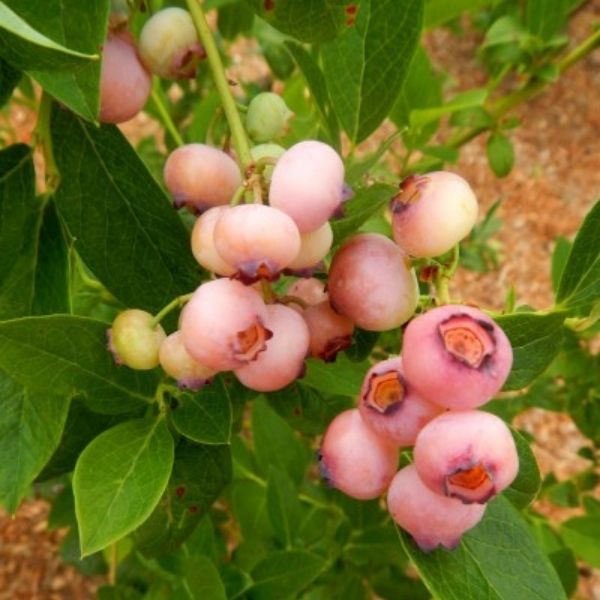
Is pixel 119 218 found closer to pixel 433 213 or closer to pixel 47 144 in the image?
pixel 47 144

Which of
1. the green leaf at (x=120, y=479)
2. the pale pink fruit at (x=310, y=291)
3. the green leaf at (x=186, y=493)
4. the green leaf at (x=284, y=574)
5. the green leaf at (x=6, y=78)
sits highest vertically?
the green leaf at (x=6, y=78)

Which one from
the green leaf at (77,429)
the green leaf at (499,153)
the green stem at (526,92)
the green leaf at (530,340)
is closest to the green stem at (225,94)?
the green leaf at (530,340)

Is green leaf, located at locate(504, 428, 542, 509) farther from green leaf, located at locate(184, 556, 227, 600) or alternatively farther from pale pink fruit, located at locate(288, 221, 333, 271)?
green leaf, located at locate(184, 556, 227, 600)

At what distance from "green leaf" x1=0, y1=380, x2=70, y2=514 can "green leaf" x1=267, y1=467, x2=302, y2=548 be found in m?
0.45

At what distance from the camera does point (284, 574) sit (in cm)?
100

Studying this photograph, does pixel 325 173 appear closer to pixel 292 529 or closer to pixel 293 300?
pixel 293 300

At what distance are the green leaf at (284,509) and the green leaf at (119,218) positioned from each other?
1.52 ft

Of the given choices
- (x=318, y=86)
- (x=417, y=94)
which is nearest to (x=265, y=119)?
(x=318, y=86)

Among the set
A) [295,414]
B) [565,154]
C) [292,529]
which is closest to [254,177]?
[295,414]

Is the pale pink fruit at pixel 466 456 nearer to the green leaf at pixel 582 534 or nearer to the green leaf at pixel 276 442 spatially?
the green leaf at pixel 276 442

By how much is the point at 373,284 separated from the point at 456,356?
8 cm

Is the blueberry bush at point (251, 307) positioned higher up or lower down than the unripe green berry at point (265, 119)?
lower down

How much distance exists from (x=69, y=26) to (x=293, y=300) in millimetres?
200

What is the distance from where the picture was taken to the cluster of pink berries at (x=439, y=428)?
1.63 feet
